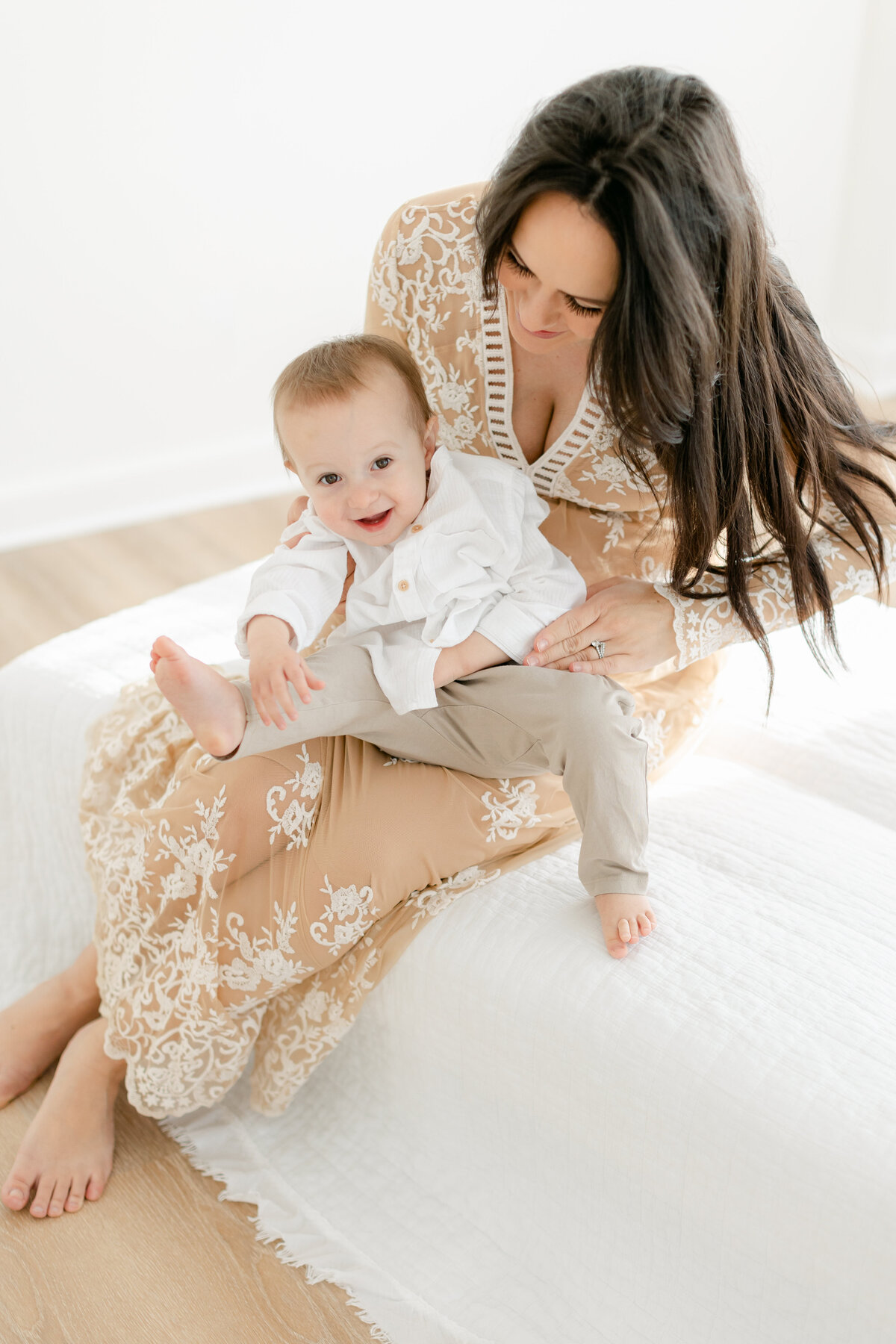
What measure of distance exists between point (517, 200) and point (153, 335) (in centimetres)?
223

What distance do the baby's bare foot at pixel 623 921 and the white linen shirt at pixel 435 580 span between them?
0.91 ft

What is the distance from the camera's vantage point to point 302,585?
1.27 m

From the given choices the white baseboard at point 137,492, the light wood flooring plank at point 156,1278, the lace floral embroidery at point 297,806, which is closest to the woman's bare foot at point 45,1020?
the light wood flooring plank at point 156,1278

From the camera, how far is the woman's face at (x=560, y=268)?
3.33ft

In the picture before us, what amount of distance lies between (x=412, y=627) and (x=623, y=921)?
0.38 m

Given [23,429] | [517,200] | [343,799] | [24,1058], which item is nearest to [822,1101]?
[343,799]

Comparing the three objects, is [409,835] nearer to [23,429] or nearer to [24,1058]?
[24,1058]

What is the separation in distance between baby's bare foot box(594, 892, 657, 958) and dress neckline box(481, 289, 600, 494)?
498 mm

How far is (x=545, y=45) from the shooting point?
11.2ft

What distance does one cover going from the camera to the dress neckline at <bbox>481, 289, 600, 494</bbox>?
4.35 ft

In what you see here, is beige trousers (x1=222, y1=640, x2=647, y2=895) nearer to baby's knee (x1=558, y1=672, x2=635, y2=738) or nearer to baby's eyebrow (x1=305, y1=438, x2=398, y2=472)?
baby's knee (x1=558, y1=672, x2=635, y2=738)

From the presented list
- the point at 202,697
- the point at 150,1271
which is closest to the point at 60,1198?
the point at 150,1271

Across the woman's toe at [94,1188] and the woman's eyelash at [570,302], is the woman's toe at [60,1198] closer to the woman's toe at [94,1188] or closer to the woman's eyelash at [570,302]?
the woman's toe at [94,1188]

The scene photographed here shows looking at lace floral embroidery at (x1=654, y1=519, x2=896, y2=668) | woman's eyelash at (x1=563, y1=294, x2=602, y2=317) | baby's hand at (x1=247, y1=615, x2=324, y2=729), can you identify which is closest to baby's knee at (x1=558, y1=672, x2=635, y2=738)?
lace floral embroidery at (x1=654, y1=519, x2=896, y2=668)
